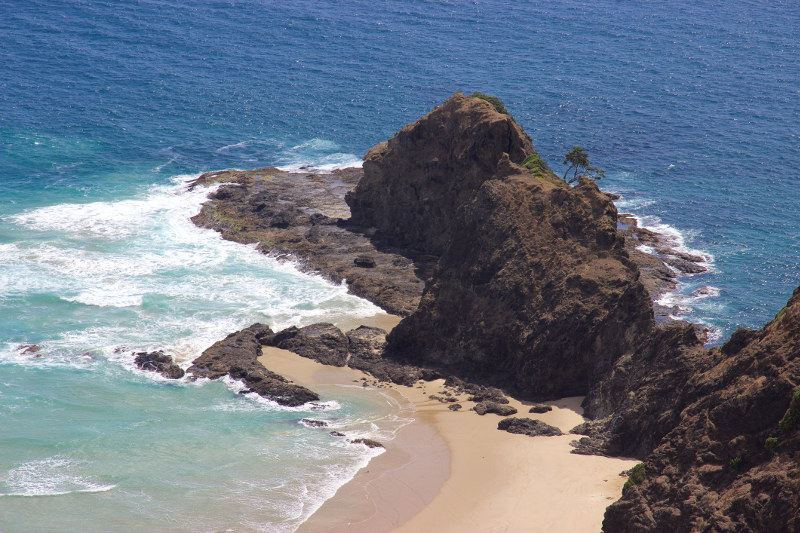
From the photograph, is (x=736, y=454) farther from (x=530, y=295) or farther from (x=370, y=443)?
(x=530, y=295)

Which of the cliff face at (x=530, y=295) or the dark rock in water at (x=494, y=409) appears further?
the cliff face at (x=530, y=295)

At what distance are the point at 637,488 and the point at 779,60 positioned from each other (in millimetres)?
124723

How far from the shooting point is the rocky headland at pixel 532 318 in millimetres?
28453

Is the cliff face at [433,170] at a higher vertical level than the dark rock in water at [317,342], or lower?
higher

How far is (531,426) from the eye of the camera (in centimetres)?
4253

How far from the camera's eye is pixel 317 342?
175ft

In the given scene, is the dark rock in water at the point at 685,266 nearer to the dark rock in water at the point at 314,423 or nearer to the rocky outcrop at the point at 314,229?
the rocky outcrop at the point at 314,229

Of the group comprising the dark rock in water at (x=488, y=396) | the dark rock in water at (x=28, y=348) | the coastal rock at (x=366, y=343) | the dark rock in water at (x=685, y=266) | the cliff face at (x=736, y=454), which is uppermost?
the cliff face at (x=736, y=454)

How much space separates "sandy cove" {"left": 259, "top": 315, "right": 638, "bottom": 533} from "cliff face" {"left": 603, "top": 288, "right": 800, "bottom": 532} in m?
4.19

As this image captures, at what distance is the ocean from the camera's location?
4119 cm

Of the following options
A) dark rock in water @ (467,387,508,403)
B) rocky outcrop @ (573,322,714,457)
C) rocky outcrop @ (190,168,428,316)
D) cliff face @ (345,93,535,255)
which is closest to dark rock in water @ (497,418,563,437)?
rocky outcrop @ (573,322,714,457)

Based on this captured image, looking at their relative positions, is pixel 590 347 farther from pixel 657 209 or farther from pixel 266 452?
pixel 657 209

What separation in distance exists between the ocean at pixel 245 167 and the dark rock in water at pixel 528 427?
6637 millimetres

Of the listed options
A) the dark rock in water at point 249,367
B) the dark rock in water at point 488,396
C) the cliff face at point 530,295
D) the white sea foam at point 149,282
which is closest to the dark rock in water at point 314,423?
the dark rock in water at point 249,367
